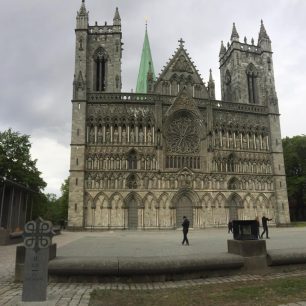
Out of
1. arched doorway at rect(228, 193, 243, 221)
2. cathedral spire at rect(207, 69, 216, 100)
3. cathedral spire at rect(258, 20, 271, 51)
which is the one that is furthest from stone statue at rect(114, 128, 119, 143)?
cathedral spire at rect(258, 20, 271, 51)

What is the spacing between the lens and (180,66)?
156 ft

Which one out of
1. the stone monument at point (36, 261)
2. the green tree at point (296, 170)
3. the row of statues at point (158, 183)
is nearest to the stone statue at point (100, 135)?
the row of statues at point (158, 183)

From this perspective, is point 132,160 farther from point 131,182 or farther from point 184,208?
point 184,208

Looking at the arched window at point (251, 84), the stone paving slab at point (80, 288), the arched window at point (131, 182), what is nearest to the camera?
the stone paving slab at point (80, 288)

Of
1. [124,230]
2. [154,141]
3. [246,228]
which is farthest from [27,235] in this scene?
[154,141]

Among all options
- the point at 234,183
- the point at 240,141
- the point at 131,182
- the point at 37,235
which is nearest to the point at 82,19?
the point at 131,182

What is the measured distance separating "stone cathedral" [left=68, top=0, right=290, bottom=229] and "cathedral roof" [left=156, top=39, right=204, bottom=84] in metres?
0.15

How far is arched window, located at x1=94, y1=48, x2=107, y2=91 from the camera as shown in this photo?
46406 millimetres

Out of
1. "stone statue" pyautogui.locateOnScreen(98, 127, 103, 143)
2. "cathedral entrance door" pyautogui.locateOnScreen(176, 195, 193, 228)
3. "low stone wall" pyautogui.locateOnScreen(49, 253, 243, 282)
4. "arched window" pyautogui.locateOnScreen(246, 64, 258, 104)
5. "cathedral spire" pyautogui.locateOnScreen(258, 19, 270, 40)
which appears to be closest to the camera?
"low stone wall" pyautogui.locateOnScreen(49, 253, 243, 282)

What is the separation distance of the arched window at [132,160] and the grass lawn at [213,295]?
33.2m

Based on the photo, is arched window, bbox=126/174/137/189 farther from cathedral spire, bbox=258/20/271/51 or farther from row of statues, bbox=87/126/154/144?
cathedral spire, bbox=258/20/271/51

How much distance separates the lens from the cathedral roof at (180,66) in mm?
46719

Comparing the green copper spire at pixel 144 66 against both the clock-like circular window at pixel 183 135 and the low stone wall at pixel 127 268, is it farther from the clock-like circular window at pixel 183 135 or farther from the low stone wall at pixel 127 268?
the low stone wall at pixel 127 268

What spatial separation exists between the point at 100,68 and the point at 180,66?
11205mm
